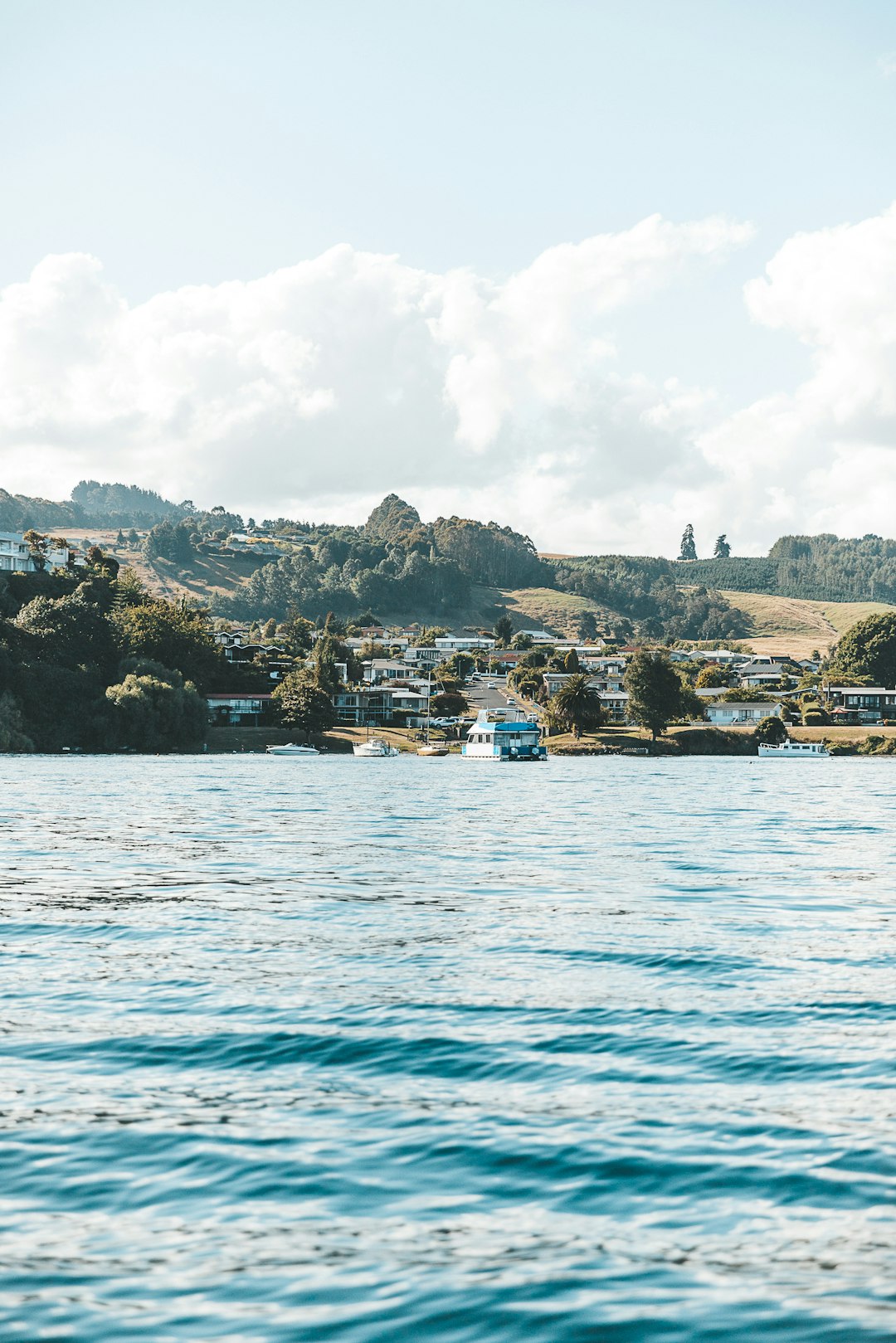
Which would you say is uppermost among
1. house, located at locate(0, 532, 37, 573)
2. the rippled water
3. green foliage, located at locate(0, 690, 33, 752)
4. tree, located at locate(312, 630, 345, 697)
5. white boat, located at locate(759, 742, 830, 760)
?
house, located at locate(0, 532, 37, 573)

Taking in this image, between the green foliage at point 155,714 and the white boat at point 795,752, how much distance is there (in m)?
65.8

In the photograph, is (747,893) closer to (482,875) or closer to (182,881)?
(482,875)

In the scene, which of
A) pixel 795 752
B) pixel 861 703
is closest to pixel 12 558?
pixel 795 752

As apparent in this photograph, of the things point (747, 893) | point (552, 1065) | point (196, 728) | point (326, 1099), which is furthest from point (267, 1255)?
point (196, 728)

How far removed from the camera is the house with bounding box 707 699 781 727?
18212 centimetres

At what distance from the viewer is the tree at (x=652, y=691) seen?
156m

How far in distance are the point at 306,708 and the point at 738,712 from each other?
65.5 metres

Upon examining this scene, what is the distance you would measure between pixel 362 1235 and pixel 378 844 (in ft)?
102

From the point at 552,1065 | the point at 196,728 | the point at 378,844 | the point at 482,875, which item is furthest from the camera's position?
the point at 196,728

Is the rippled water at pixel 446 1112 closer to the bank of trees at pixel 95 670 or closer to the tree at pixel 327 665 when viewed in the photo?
the bank of trees at pixel 95 670

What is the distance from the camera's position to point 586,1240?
9469 millimetres

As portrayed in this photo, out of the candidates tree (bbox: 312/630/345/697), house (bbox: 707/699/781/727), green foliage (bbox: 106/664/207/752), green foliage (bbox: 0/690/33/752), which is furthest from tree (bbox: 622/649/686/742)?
green foliage (bbox: 0/690/33/752)

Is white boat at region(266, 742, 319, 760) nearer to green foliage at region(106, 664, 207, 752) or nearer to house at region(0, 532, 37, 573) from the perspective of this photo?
green foliage at region(106, 664, 207, 752)

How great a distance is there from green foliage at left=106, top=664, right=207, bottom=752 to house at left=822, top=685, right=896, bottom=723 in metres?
93.7
